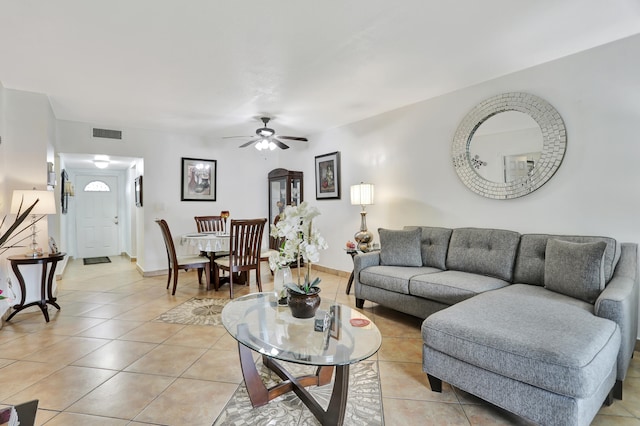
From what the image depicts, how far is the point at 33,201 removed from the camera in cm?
303

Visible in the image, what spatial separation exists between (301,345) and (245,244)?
2591 mm

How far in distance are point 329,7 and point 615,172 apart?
2525 mm

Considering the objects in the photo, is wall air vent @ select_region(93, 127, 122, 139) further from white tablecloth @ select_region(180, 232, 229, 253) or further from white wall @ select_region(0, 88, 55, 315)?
white tablecloth @ select_region(180, 232, 229, 253)

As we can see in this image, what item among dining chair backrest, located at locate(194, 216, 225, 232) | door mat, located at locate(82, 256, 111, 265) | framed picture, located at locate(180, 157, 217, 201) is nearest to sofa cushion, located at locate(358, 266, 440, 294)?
dining chair backrest, located at locate(194, 216, 225, 232)

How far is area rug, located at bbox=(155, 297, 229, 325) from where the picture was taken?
3119 mm

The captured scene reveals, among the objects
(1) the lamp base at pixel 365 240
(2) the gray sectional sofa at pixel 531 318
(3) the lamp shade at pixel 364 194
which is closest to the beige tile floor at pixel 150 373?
(2) the gray sectional sofa at pixel 531 318

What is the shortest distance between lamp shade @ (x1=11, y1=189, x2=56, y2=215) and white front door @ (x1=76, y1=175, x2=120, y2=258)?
4.66 m

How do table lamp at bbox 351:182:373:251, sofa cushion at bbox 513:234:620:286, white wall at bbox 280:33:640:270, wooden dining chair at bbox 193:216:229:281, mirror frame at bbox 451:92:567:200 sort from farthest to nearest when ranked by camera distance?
1. wooden dining chair at bbox 193:216:229:281
2. table lamp at bbox 351:182:373:251
3. mirror frame at bbox 451:92:567:200
4. sofa cushion at bbox 513:234:620:286
5. white wall at bbox 280:33:640:270

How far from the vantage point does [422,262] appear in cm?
336

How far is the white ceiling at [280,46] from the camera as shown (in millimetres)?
2027

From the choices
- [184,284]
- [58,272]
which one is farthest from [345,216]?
[58,272]

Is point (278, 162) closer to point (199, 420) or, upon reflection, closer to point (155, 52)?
point (155, 52)

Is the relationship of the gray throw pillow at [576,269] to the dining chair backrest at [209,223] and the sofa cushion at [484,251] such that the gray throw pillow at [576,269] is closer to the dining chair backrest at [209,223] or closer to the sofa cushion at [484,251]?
the sofa cushion at [484,251]

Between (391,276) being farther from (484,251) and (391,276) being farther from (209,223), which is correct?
(209,223)
